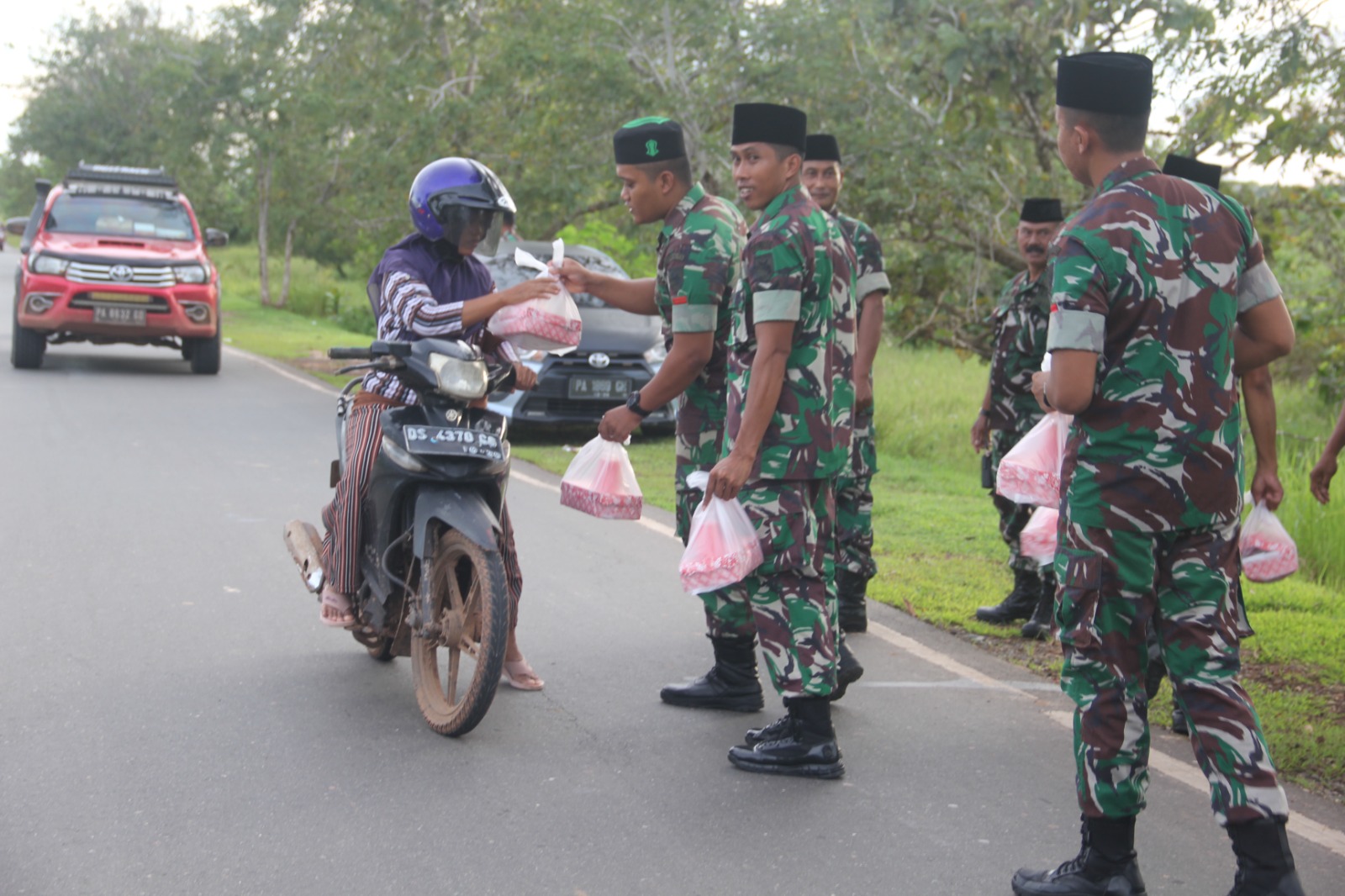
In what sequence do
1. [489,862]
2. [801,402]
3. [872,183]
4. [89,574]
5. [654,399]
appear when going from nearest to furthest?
[489,862] → [801,402] → [654,399] → [89,574] → [872,183]

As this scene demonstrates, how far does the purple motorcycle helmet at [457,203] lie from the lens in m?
4.95

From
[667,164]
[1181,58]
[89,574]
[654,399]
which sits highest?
[1181,58]

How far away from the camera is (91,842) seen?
387 cm

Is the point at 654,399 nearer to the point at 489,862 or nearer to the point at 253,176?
the point at 489,862

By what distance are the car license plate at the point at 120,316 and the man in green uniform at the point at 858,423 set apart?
1146 cm

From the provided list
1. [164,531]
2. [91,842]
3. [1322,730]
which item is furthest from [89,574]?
[1322,730]

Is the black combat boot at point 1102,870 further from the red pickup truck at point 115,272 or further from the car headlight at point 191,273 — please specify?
the car headlight at point 191,273

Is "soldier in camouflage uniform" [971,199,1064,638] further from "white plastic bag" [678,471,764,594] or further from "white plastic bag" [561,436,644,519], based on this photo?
"white plastic bag" [678,471,764,594]

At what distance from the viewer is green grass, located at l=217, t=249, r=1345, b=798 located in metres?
5.49

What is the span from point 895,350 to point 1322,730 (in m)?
17.8

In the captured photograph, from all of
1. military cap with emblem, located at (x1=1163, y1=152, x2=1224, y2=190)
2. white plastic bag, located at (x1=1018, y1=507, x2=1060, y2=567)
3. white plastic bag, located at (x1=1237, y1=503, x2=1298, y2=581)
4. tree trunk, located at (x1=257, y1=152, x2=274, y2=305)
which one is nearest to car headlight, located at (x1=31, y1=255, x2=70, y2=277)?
military cap with emblem, located at (x1=1163, y1=152, x2=1224, y2=190)

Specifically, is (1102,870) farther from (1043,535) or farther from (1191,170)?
(1191,170)

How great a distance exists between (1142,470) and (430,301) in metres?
2.48

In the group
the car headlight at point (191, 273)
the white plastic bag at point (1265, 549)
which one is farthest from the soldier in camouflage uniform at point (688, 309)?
the car headlight at point (191, 273)
